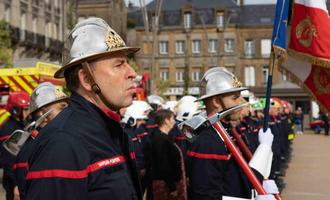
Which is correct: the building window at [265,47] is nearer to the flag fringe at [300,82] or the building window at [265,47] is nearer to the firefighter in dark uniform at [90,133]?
the flag fringe at [300,82]

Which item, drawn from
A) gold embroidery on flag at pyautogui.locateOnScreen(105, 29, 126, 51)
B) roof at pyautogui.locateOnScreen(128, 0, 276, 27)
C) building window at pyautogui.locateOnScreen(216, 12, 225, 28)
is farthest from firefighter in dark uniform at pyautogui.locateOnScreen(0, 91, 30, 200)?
building window at pyautogui.locateOnScreen(216, 12, 225, 28)

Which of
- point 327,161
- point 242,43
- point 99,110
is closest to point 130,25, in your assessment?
point 242,43

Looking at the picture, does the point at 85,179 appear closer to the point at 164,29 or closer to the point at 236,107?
the point at 236,107

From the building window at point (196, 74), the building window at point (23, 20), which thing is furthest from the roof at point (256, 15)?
the building window at point (23, 20)

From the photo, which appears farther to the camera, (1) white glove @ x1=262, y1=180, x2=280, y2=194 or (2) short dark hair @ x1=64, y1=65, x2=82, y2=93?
(1) white glove @ x1=262, y1=180, x2=280, y2=194

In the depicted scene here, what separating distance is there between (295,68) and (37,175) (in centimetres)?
394

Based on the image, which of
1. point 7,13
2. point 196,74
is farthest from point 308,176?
point 196,74

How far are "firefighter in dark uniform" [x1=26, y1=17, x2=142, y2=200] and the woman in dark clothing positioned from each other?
5.44 m

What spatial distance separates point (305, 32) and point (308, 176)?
35.9ft

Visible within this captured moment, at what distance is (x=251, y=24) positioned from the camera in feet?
222

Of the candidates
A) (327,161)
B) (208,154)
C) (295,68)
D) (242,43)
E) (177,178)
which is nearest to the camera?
(208,154)

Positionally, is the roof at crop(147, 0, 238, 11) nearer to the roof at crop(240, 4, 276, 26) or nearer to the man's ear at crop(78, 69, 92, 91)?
the roof at crop(240, 4, 276, 26)

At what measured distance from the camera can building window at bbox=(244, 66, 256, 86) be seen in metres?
67.4

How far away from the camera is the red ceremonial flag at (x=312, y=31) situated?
550 cm
